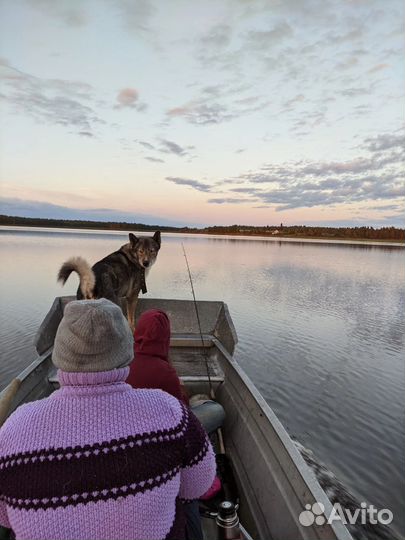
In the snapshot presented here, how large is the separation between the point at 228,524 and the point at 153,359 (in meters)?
1.22

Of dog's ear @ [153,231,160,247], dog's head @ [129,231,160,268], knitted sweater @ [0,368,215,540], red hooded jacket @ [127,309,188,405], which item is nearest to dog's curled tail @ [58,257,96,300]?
dog's head @ [129,231,160,268]

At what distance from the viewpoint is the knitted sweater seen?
130 cm

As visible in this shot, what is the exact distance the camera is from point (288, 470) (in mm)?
2598

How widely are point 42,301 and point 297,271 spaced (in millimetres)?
17725

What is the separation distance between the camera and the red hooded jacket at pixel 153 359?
279 cm

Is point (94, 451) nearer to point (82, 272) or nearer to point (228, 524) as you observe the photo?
point (228, 524)

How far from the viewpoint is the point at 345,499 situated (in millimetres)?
4297

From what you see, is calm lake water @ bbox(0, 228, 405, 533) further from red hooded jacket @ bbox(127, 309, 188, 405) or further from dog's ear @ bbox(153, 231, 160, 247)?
dog's ear @ bbox(153, 231, 160, 247)

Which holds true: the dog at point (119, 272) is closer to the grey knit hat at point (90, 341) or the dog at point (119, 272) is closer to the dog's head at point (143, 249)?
the dog's head at point (143, 249)

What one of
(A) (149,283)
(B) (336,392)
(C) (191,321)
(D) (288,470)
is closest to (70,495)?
(D) (288,470)

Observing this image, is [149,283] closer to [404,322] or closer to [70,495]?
[404,322]

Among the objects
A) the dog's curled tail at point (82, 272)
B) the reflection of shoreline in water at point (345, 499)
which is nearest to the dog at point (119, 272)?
the dog's curled tail at point (82, 272)

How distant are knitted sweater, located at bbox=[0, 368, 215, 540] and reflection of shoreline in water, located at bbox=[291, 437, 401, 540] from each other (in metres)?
3.42

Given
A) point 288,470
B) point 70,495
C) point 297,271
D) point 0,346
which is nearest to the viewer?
point 70,495
